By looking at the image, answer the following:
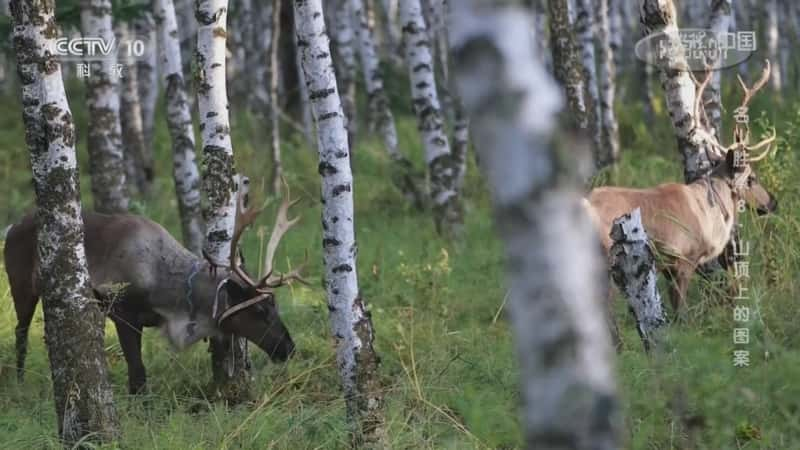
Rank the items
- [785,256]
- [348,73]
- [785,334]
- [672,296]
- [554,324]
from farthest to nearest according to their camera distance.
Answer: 1. [348,73]
2. [672,296]
3. [785,256]
4. [785,334]
5. [554,324]

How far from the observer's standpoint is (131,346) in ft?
26.2

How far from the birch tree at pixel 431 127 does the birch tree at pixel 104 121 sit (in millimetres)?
3657

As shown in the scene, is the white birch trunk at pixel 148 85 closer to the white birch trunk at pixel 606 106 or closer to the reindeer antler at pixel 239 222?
the white birch trunk at pixel 606 106

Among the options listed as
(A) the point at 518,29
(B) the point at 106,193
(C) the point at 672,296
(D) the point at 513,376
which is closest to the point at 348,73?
(B) the point at 106,193

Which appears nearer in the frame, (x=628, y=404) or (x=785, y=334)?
(x=628, y=404)

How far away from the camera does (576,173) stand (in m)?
2.26

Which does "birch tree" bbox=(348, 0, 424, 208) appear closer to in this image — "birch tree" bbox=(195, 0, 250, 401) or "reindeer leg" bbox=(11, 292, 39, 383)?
"reindeer leg" bbox=(11, 292, 39, 383)

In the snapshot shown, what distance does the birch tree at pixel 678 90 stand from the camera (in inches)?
328

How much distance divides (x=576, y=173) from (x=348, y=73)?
15.9 m

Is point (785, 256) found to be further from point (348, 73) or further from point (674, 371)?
point (348, 73)

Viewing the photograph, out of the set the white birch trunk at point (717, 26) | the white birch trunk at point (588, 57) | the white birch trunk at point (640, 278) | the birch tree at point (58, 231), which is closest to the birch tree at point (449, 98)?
the white birch trunk at point (588, 57)

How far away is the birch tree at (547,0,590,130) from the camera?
445 inches

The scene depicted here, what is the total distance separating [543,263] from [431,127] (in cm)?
1122

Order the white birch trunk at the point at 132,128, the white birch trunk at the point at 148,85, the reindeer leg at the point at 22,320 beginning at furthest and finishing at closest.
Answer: the white birch trunk at the point at 148,85 → the white birch trunk at the point at 132,128 → the reindeer leg at the point at 22,320
